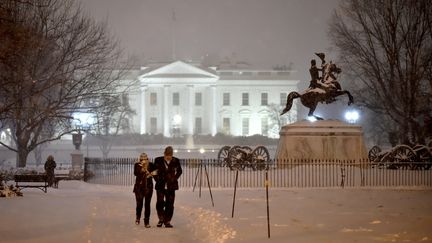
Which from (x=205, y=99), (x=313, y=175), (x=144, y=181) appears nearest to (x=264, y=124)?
(x=205, y=99)

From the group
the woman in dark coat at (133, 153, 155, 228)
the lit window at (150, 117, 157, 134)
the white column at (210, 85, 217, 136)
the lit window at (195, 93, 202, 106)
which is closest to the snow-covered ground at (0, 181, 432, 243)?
the woman in dark coat at (133, 153, 155, 228)

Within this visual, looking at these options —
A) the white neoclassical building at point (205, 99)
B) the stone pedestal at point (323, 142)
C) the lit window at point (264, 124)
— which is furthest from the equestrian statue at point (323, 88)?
the lit window at point (264, 124)

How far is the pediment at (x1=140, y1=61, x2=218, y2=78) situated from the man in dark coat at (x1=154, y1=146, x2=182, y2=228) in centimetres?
7069

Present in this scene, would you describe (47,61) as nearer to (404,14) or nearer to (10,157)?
(404,14)

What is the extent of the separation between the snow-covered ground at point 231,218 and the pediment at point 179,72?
64.1m

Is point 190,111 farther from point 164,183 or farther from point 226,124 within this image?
point 164,183

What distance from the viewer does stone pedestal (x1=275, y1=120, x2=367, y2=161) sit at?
2409 centimetres

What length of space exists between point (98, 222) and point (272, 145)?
5587cm

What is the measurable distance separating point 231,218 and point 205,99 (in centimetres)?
7250

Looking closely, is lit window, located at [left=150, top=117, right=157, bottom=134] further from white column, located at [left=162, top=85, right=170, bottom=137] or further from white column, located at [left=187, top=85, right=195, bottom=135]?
white column, located at [left=187, top=85, right=195, bottom=135]

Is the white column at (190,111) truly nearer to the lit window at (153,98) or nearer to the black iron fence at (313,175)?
the lit window at (153,98)

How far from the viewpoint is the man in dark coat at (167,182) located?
11.1 metres

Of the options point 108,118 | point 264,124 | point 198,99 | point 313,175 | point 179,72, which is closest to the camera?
point 313,175

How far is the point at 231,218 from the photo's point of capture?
40.8 feet
